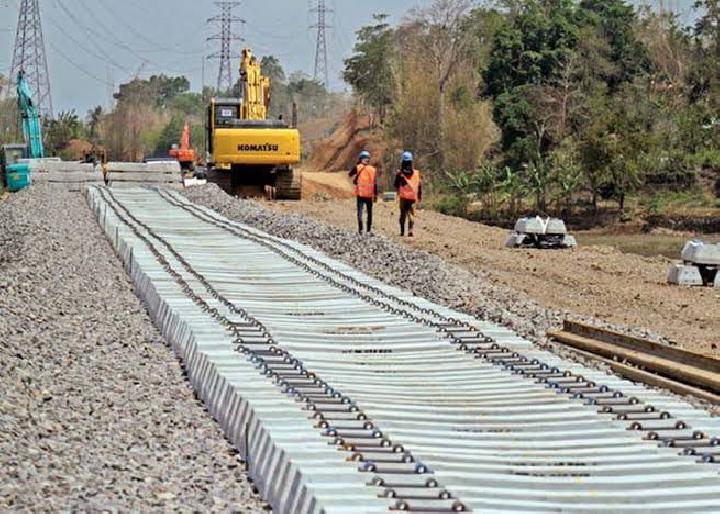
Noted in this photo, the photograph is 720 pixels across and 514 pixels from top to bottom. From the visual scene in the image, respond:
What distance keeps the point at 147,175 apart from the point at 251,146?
6.87 m

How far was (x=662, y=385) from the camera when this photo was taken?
34.1 ft

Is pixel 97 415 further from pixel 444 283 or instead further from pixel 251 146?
pixel 251 146

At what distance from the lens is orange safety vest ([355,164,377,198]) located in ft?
78.7

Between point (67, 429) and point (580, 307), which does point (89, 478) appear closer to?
point (67, 429)

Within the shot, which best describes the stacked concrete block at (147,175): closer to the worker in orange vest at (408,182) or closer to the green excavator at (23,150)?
the green excavator at (23,150)

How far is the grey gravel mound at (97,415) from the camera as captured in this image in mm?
6746

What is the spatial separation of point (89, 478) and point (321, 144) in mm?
89116

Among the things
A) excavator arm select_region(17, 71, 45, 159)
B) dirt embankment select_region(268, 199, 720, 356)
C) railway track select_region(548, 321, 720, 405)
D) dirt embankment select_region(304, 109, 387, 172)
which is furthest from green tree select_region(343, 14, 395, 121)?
railway track select_region(548, 321, 720, 405)

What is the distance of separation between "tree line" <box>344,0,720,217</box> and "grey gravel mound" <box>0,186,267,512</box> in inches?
1202

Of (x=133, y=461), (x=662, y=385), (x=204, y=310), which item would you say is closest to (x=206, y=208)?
(x=204, y=310)

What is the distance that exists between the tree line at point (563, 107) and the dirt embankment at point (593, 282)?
43.8ft

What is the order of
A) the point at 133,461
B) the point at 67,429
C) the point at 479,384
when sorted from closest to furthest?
the point at 133,461, the point at 67,429, the point at 479,384

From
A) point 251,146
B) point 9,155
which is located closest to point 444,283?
point 251,146

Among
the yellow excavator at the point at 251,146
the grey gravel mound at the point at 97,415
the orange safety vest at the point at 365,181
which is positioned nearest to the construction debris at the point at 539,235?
the orange safety vest at the point at 365,181
